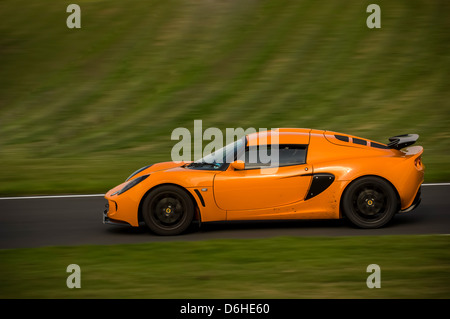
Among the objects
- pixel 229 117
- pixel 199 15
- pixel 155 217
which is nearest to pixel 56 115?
pixel 229 117

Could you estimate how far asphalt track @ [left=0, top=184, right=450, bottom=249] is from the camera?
7812mm

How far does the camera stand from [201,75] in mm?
20531

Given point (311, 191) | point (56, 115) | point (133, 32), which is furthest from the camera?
point (133, 32)

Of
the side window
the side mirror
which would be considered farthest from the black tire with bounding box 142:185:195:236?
the side window

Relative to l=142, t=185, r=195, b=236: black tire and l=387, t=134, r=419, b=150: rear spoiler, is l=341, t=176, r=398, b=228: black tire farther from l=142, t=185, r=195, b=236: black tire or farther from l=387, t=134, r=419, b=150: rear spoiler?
l=142, t=185, r=195, b=236: black tire

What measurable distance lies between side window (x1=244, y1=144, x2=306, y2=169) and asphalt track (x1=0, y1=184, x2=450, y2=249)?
0.87 meters

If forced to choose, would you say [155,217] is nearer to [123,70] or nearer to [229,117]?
[229,117]

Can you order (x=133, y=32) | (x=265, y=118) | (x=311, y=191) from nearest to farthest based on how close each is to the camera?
(x=311, y=191)
(x=265, y=118)
(x=133, y=32)

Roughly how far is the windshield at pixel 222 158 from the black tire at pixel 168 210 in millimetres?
520

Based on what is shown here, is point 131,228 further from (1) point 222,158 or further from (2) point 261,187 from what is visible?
(2) point 261,187

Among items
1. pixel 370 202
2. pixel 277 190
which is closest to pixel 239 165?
pixel 277 190

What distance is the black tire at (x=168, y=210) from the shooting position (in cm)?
788

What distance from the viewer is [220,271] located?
6102 mm
